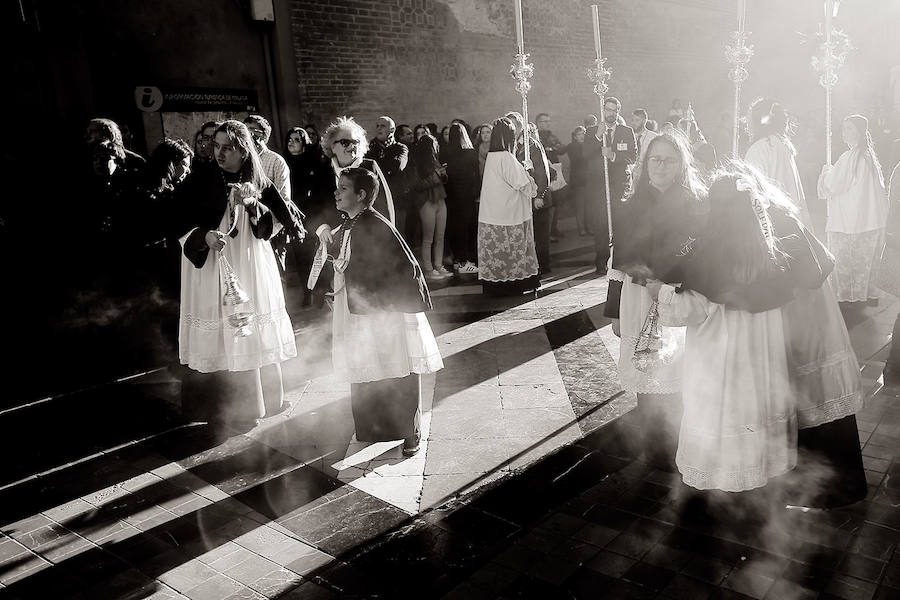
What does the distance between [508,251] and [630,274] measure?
481 centimetres

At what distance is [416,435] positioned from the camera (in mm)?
4852

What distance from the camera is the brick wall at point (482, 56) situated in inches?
461

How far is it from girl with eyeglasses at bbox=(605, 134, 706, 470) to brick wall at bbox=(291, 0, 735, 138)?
838cm

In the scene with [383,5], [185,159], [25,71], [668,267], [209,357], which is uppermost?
[383,5]

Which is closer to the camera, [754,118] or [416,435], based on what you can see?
[416,435]

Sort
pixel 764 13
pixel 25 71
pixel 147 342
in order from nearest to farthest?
pixel 147 342 → pixel 25 71 → pixel 764 13

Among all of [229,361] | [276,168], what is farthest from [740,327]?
[276,168]

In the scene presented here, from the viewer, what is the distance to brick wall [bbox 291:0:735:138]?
11.7 meters

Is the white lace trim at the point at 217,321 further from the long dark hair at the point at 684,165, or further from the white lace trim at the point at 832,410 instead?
the white lace trim at the point at 832,410

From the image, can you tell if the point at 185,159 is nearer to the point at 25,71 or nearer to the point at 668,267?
the point at 25,71

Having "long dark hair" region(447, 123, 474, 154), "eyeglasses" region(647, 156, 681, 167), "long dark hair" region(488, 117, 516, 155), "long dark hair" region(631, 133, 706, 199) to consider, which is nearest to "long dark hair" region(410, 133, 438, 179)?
"long dark hair" region(447, 123, 474, 154)

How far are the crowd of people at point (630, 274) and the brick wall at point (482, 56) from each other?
11.2ft

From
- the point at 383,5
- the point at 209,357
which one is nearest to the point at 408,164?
the point at 383,5

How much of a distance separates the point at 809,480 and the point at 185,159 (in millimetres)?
5274
